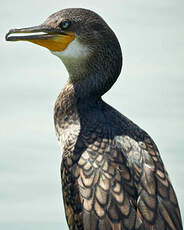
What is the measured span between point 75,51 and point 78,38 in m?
0.14

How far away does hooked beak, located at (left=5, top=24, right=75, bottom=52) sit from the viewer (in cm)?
982

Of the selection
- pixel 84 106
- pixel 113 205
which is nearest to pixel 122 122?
pixel 84 106

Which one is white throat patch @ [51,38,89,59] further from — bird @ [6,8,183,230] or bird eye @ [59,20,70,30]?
bird eye @ [59,20,70,30]

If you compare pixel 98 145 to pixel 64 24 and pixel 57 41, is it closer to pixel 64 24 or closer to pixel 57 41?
pixel 57 41

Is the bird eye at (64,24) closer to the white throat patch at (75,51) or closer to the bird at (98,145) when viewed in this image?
the bird at (98,145)

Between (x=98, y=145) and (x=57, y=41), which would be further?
(x=57, y=41)

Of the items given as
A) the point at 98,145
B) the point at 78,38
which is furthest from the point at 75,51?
the point at 98,145

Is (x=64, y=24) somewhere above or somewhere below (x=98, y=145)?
above

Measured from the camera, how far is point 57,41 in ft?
32.4

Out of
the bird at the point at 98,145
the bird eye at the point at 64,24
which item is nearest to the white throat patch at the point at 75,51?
the bird at the point at 98,145

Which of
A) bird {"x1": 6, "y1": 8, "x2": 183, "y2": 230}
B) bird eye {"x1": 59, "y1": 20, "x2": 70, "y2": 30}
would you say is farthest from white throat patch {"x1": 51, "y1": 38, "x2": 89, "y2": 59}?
bird eye {"x1": 59, "y1": 20, "x2": 70, "y2": 30}

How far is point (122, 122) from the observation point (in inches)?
384

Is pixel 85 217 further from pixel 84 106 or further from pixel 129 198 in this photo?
pixel 84 106

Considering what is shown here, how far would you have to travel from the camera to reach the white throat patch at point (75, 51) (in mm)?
9844
